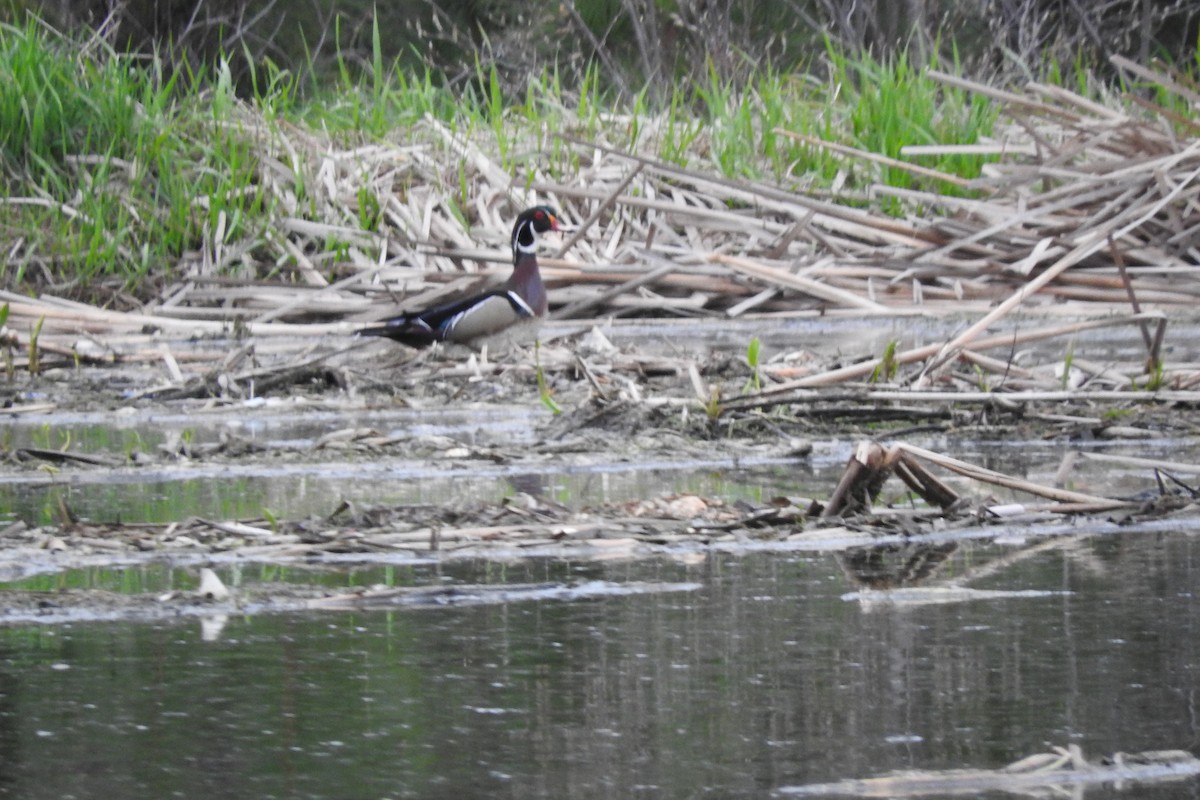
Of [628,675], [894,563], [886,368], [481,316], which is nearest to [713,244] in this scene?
[481,316]

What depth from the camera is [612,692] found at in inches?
83.0

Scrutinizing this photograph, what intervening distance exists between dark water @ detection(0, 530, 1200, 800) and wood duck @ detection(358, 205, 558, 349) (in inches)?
175

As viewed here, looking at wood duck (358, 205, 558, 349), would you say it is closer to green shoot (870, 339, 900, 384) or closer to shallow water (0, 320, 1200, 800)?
green shoot (870, 339, 900, 384)

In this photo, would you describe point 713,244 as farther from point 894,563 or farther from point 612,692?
point 612,692

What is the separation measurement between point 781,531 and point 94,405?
339 centimetres

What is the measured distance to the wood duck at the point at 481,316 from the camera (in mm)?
7250

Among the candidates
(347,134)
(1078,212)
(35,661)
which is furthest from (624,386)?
(347,134)

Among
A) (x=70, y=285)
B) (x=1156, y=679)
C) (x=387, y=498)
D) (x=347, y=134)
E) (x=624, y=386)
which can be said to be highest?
(x=347, y=134)

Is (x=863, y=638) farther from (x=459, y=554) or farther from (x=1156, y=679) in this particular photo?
(x=459, y=554)

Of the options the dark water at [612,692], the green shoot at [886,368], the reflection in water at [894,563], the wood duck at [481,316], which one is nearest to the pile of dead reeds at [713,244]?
the wood duck at [481,316]

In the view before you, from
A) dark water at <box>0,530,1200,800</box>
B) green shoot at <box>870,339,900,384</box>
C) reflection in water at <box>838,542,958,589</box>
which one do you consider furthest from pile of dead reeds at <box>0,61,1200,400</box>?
dark water at <box>0,530,1200,800</box>

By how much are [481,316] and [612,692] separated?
17.5 feet

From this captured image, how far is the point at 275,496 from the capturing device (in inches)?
155

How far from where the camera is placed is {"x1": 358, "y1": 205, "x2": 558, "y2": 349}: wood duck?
7250 millimetres
